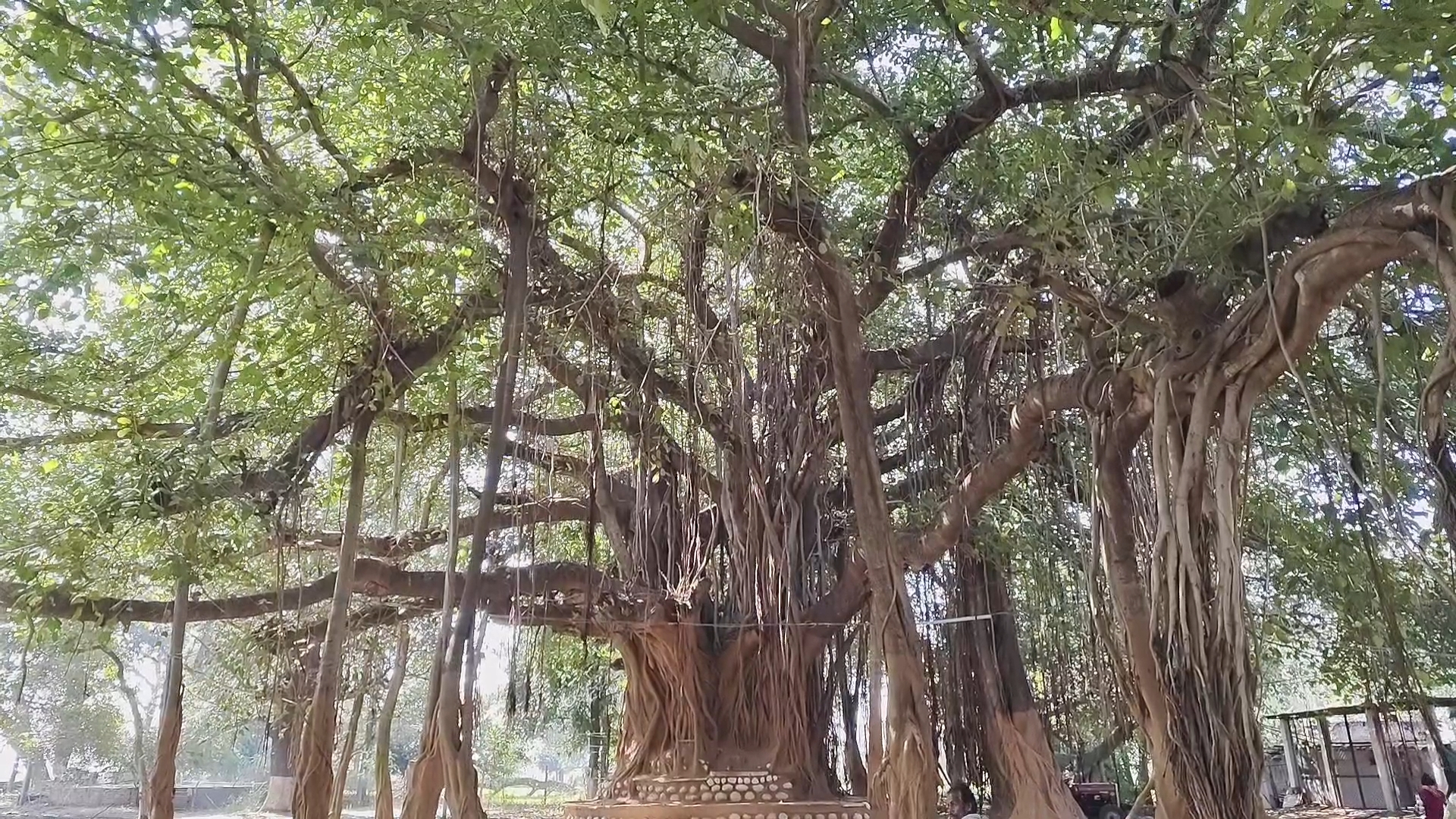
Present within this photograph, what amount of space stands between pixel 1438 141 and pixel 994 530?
2.72 metres

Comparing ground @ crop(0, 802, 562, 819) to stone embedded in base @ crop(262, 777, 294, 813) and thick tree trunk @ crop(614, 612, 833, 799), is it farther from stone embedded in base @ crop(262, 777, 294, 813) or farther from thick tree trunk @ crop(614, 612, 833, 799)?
thick tree trunk @ crop(614, 612, 833, 799)

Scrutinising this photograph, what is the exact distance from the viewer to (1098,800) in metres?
7.27

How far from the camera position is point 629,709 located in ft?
15.3

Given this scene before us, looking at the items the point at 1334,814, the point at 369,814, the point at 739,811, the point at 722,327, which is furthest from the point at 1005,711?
the point at 369,814

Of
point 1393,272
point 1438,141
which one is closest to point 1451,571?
point 1393,272

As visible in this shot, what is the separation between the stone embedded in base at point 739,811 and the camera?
385cm

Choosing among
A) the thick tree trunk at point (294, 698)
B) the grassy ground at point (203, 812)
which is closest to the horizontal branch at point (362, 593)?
the thick tree trunk at point (294, 698)

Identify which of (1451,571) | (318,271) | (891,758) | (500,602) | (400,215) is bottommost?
(891,758)

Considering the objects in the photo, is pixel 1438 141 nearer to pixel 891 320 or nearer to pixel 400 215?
pixel 891 320

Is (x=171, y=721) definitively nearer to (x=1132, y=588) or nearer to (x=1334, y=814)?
(x=1132, y=588)

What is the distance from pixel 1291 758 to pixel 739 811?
8309 mm

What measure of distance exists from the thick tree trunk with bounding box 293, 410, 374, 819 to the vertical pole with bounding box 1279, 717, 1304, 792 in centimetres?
919

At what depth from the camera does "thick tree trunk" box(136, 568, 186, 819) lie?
332 centimetres

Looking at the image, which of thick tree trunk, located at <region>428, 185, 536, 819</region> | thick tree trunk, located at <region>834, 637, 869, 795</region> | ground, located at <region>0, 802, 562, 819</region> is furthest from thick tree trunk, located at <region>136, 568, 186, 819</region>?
ground, located at <region>0, 802, 562, 819</region>
